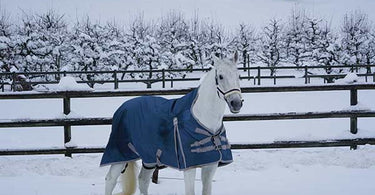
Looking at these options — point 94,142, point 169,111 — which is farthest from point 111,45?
point 169,111

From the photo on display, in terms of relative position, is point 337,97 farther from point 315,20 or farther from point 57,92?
point 315,20

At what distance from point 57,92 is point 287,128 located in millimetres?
4766

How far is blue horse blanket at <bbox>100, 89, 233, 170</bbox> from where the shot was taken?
2.82m

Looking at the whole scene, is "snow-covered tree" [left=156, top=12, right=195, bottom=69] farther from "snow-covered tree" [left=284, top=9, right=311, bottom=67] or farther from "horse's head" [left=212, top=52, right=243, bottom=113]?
"horse's head" [left=212, top=52, right=243, bottom=113]

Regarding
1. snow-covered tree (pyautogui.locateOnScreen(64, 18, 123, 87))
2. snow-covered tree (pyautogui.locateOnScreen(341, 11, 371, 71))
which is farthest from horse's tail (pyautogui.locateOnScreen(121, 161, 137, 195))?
snow-covered tree (pyautogui.locateOnScreen(341, 11, 371, 71))

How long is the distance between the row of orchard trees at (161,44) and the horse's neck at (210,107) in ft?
59.3

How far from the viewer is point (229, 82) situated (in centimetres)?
261

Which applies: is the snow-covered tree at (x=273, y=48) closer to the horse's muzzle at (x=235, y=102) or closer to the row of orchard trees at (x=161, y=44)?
the row of orchard trees at (x=161, y=44)

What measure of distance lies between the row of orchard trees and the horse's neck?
18.1 metres

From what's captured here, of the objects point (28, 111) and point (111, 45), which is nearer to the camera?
point (28, 111)

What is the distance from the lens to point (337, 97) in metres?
13.4

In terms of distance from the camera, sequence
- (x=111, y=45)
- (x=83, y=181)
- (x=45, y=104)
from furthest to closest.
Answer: (x=111, y=45) → (x=45, y=104) → (x=83, y=181)

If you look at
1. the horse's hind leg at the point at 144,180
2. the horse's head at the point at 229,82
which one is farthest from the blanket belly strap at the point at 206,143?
the horse's hind leg at the point at 144,180

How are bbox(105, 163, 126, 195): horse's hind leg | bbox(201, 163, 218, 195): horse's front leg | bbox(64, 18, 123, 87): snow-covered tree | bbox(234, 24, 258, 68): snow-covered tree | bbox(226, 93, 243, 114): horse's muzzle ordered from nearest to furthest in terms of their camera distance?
bbox(226, 93, 243, 114): horse's muzzle, bbox(201, 163, 218, 195): horse's front leg, bbox(105, 163, 126, 195): horse's hind leg, bbox(64, 18, 123, 87): snow-covered tree, bbox(234, 24, 258, 68): snow-covered tree
